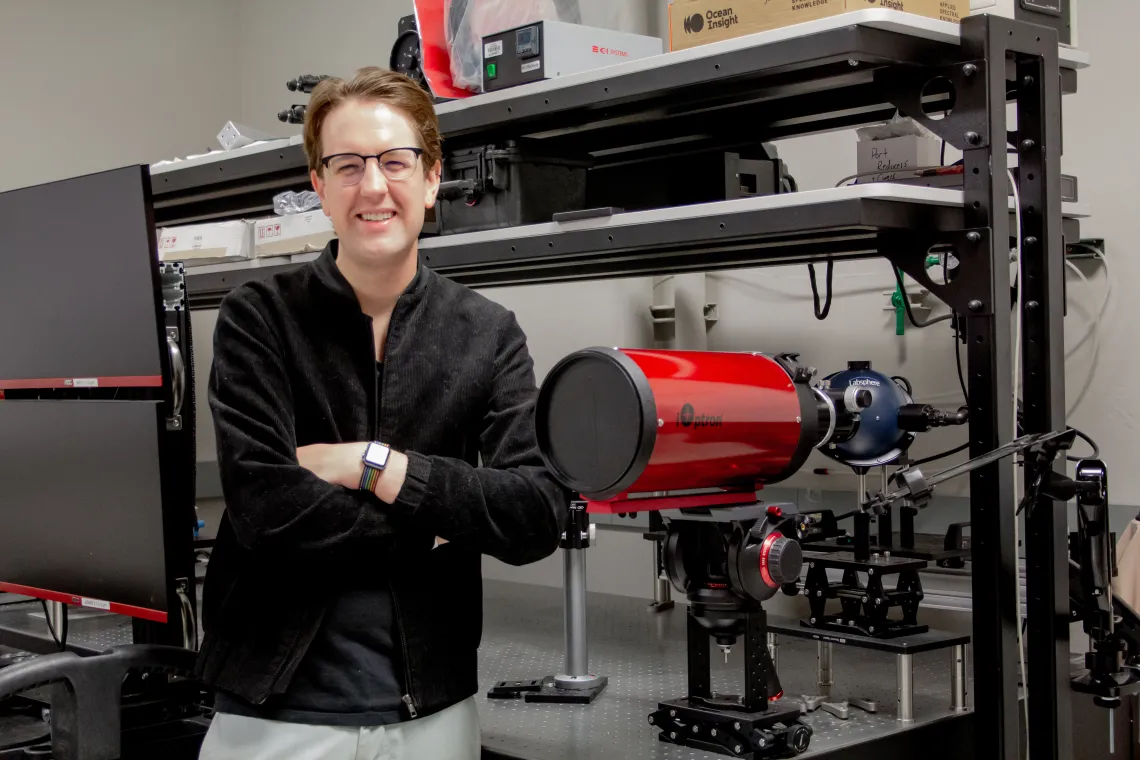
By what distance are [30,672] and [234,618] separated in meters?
0.44

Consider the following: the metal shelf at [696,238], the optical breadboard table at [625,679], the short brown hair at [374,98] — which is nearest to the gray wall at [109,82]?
the metal shelf at [696,238]

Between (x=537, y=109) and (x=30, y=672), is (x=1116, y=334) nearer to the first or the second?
(x=537, y=109)

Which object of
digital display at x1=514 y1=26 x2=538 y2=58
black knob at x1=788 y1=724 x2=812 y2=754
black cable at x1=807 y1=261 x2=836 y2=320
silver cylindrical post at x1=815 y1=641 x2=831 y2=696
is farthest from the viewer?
black cable at x1=807 y1=261 x2=836 y2=320

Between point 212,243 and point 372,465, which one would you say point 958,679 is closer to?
point 372,465

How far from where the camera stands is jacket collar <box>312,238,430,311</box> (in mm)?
1619

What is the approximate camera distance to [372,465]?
1.55 metres

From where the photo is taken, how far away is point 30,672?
5.82 ft

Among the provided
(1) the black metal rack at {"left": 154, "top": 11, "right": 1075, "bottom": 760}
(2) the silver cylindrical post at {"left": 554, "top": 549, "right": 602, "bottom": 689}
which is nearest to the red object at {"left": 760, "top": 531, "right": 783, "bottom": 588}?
(1) the black metal rack at {"left": 154, "top": 11, "right": 1075, "bottom": 760}

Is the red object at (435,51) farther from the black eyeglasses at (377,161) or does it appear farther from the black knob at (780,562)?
the black knob at (780,562)

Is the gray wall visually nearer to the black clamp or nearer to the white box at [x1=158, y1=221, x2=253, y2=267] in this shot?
the white box at [x1=158, y1=221, x2=253, y2=267]

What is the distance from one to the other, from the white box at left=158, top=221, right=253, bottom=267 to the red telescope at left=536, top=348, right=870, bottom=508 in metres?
1.61

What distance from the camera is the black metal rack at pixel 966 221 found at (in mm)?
1860

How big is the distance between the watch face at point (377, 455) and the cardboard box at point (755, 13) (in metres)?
0.97

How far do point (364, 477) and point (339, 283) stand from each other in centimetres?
27
